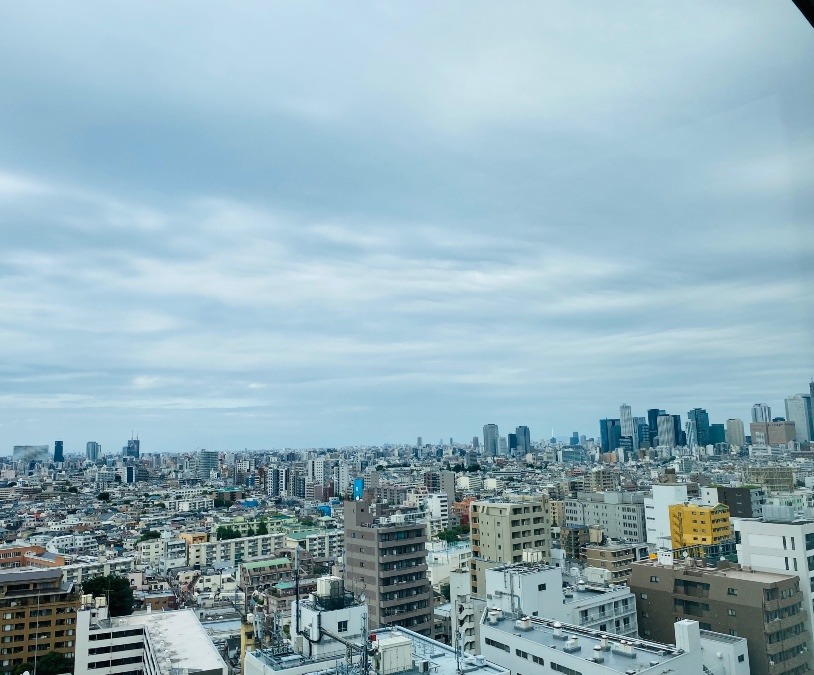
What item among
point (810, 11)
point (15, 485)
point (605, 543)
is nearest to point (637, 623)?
point (605, 543)

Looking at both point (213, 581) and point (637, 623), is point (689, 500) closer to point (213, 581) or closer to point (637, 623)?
point (637, 623)

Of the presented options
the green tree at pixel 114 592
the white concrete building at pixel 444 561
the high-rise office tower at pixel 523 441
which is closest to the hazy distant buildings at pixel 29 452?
the green tree at pixel 114 592

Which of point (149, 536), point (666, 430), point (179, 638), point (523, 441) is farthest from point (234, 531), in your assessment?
point (523, 441)

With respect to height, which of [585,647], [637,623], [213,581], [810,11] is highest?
[810,11]

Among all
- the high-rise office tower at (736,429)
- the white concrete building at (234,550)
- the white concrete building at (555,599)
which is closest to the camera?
the high-rise office tower at (736,429)

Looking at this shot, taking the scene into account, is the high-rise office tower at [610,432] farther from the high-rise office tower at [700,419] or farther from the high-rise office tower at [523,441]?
the high-rise office tower at [523,441]

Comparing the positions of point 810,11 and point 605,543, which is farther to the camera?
point 605,543
